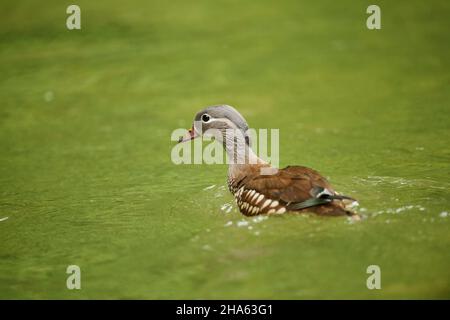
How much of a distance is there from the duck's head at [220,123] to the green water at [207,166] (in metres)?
0.70

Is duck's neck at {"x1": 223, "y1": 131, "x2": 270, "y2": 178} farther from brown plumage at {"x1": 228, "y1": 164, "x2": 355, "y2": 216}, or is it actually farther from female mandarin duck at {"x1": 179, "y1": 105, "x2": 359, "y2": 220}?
brown plumage at {"x1": 228, "y1": 164, "x2": 355, "y2": 216}

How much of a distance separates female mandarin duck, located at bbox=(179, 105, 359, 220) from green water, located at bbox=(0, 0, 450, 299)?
155mm

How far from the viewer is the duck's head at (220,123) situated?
7793 mm

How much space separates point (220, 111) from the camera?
7855mm

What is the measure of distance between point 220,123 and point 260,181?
1.03m

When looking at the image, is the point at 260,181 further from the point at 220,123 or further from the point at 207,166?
the point at 207,166

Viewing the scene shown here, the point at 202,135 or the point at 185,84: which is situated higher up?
the point at 185,84

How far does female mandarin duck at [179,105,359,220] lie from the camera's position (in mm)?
6652

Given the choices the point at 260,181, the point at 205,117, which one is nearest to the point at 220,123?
the point at 205,117

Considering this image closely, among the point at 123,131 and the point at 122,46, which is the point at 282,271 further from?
the point at 122,46

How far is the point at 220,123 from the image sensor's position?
311 inches

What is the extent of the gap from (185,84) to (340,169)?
4258 millimetres

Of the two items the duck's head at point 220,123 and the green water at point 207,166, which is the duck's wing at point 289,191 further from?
the duck's head at point 220,123

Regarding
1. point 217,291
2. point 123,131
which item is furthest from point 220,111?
point 123,131
